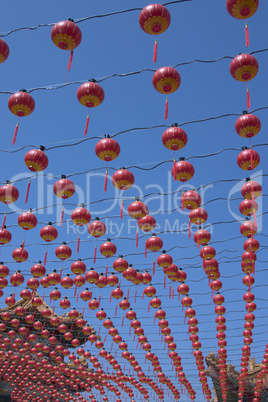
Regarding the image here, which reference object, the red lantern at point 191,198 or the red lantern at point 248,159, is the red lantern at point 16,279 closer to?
the red lantern at point 191,198

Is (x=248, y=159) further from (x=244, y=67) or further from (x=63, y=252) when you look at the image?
(x=63, y=252)

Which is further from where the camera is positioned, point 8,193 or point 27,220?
point 27,220

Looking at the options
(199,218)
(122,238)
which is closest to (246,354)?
(122,238)

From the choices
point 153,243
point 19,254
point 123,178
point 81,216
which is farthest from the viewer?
point 19,254

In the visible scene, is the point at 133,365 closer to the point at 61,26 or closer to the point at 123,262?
the point at 123,262

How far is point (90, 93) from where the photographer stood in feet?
22.1

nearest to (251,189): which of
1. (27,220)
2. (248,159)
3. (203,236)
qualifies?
(248,159)

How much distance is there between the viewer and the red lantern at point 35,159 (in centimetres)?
788

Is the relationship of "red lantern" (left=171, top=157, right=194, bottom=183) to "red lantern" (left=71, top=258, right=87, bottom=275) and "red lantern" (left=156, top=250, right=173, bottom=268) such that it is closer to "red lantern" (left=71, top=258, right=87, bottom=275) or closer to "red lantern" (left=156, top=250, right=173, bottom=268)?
"red lantern" (left=156, top=250, right=173, bottom=268)

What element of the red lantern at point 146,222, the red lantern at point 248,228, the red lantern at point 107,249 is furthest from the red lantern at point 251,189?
the red lantern at point 107,249

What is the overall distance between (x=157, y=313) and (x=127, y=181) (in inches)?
296

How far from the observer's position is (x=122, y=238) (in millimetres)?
11859

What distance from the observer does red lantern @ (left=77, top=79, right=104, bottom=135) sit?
675 cm

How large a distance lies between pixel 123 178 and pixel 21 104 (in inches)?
92.2
